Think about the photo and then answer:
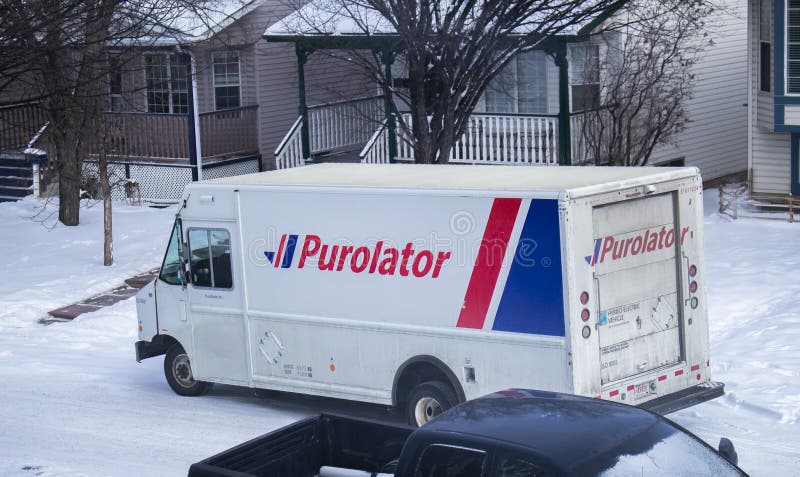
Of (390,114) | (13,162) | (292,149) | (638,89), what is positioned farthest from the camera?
(13,162)

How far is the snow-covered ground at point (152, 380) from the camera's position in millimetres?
10789

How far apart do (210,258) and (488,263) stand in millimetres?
3725

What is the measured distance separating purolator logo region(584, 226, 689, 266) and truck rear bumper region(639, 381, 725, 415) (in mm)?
1391

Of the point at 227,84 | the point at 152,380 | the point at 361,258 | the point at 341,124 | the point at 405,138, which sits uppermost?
the point at 227,84

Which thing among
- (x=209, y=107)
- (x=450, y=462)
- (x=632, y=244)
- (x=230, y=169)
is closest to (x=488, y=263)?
(x=632, y=244)

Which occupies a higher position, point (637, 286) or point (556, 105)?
point (556, 105)

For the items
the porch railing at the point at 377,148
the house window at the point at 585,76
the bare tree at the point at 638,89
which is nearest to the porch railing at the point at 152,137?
the porch railing at the point at 377,148

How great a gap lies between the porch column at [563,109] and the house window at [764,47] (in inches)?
154

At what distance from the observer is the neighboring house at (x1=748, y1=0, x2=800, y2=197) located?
21188 mm

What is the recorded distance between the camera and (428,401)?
10812mm

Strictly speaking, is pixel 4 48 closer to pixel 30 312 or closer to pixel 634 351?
pixel 634 351

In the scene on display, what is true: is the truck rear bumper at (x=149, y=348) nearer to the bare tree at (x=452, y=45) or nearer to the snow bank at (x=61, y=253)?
the snow bank at (x=61, y=253)

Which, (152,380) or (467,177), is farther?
(152,380)

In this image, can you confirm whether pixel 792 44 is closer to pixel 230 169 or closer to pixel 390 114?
pixel 390 114
